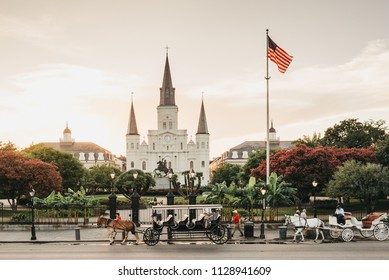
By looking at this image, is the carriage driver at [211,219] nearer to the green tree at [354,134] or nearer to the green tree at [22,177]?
the green tree at [22,177]

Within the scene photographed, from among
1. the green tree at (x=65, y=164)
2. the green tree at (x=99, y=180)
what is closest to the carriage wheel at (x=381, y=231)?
the green tree at (x=65, y=164)

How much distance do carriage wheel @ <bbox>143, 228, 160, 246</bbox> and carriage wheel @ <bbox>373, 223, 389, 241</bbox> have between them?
7.09m

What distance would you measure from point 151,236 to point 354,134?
104 feet

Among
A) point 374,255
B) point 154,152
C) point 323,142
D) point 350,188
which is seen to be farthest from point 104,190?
point 374,255

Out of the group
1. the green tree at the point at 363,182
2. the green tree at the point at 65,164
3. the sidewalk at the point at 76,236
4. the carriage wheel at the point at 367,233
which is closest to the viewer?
the carriage wheel at the point at 367,233

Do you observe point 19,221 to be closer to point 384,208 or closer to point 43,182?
point 43,182

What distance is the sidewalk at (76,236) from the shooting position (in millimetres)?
15148

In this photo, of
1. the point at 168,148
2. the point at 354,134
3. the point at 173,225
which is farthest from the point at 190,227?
the point at 168,148

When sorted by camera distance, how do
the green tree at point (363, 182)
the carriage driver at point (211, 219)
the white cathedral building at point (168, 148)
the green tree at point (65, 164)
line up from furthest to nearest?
the white cathedral building at point (168, 148), the green tree at point (65, 164), the green tree at point (363, 182), the carriage driver at point (211, 219)

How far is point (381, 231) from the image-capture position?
1394 cm

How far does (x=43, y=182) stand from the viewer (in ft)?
87.4

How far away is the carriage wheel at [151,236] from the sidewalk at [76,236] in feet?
1.54

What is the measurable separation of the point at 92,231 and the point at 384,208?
17.1 metres
